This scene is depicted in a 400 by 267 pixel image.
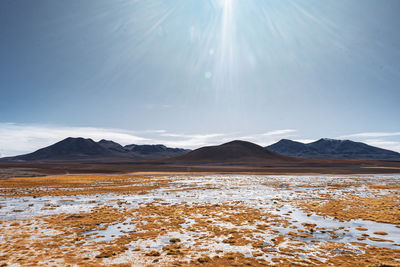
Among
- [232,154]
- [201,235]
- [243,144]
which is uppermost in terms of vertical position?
[243,144]

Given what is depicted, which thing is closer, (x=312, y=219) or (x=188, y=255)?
(x=188, y=255)

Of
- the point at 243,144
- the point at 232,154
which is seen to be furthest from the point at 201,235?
the point at 243,144

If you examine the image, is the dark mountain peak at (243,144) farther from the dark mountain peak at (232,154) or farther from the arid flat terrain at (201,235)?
the arid flat terrain at (201,235)

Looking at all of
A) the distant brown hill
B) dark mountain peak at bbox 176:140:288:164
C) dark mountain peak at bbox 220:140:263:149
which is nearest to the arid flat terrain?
the distant brown hill

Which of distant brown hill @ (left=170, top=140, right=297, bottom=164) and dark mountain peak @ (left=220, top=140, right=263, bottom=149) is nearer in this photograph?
distant brown hill @ (left=170, top=140, right=297, bottom=164)

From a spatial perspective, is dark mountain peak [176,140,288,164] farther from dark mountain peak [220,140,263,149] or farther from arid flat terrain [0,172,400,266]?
arid flat terrain [0,172,400,266]

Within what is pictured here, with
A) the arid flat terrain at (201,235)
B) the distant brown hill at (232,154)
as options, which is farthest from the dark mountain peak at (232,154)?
the arid flat terrain at (201,235)

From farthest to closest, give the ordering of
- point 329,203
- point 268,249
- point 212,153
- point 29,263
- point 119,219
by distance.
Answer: point 212,153 → point 329,203 → point 119,219 → point 268,249 → point 29,263

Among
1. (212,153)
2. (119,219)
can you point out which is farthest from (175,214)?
(212,153)

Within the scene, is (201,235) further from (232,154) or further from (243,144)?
(243,144)

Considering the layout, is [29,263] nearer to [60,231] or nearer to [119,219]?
[60,231]

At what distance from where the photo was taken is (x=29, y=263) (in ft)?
22.0

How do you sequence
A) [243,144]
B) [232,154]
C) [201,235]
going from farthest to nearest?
[243,144] < [232,154] < [201,235]

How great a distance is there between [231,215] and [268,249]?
510cm
